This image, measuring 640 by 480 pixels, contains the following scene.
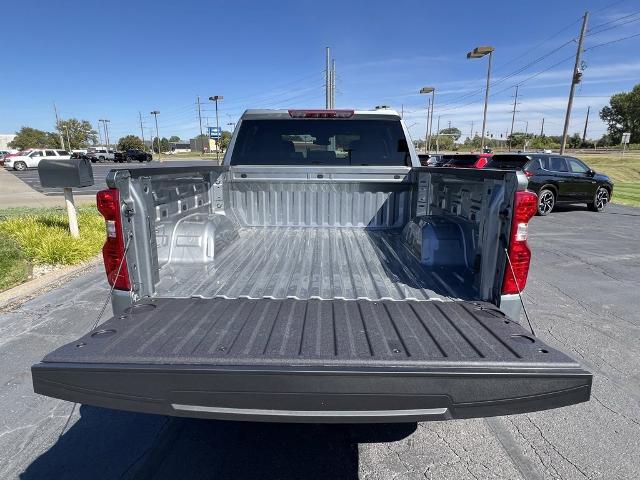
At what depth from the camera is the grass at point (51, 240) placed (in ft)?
19.7

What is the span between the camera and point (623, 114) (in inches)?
3177

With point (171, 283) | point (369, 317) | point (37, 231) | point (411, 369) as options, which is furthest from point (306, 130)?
point (37, 231)

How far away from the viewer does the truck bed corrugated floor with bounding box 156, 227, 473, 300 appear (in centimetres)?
247

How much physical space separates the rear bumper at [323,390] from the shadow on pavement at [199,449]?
944mm

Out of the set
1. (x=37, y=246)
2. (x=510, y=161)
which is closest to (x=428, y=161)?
(x=510, y=161)

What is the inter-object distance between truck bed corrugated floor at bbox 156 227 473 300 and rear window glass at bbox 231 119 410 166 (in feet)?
3.44

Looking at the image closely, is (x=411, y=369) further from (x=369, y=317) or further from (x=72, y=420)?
(x=72, y=420)

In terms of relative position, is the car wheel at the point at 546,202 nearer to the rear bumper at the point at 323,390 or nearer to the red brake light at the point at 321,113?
the red brake light at the point at 321,113

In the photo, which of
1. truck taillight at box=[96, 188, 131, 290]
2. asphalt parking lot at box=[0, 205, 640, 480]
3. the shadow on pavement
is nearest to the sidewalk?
asphalt parking lot at box=[0, 205, 640, 480]

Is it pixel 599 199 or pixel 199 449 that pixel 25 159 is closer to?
pixel 199 449

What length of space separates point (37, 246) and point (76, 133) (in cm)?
10906

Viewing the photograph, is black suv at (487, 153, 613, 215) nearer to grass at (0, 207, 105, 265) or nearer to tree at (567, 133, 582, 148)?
grass at (0, 207, 105, 265)

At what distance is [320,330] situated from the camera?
1903 millimetres

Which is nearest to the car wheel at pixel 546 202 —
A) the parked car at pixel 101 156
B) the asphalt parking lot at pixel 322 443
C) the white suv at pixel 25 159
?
the asphalt parking lot at pixel 322 443
